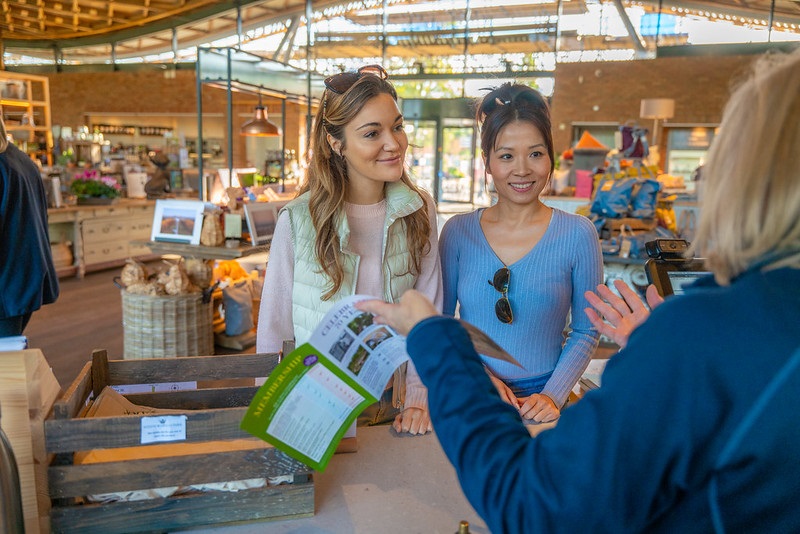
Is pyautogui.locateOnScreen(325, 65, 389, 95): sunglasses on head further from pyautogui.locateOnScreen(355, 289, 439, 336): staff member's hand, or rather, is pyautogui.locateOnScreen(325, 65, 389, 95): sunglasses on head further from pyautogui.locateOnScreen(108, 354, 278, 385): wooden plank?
pyautogui.locateOnScreen(355, 289, 439, 336): staff member's hand

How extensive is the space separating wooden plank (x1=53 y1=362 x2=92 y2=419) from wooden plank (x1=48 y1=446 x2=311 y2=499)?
0.30 feet

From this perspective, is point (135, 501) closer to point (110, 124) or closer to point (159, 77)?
point (159, 77)

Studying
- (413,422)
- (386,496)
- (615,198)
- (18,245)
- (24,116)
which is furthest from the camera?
(24,116)

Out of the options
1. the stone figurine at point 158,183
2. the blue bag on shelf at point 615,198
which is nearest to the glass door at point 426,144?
the stone figurine at point 158,183

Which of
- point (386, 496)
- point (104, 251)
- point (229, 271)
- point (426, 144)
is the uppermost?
point (426, 144)

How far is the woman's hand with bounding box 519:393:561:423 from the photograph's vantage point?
155 centimetres

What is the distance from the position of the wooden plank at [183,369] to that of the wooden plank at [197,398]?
0.12 feet

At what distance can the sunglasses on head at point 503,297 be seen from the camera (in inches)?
67.8

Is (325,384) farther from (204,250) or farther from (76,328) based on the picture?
(76,328)

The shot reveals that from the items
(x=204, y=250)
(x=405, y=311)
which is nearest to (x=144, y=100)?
(x=204, y=250)

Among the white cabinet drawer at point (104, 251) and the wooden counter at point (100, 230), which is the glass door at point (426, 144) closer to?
the wooden counter at point (100, 230)

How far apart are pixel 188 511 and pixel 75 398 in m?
0.29

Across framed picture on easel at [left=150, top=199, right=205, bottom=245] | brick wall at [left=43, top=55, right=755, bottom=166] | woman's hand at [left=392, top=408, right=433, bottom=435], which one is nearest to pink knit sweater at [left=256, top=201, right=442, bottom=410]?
woman's hand at [left=392, top=408, right=433, bottom=435]

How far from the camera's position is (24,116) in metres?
10.1
